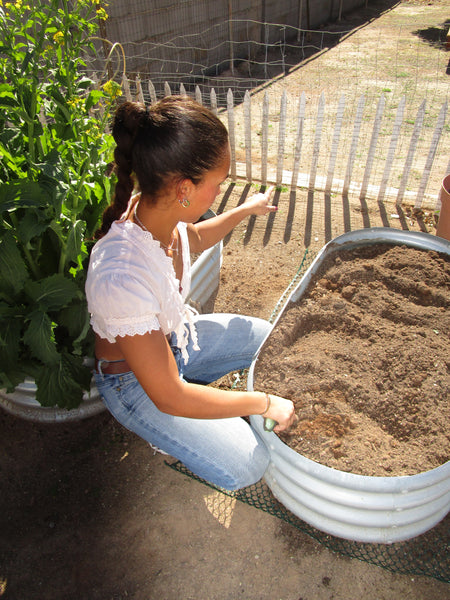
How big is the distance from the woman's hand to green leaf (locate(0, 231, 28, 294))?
1125 mm

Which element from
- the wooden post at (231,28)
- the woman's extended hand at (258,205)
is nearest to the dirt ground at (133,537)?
the woman's extended hand at (258,205)

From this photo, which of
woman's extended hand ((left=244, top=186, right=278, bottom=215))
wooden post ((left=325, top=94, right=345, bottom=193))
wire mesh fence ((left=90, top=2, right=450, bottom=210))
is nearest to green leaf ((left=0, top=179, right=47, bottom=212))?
woman's extended hand ((left=244, top=186, right=278, bottom=215))

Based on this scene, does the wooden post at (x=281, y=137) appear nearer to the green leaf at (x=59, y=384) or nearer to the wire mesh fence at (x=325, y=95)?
the wire mesh fence at (x=325, y=95)

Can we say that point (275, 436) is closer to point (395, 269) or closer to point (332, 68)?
point (395, 269)

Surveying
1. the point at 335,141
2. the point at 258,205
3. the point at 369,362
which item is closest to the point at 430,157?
the point at 335,141

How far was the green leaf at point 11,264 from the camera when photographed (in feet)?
5.54

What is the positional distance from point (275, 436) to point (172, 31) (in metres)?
7.87

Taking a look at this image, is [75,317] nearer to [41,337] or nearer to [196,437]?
[41,337]

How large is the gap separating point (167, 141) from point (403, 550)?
1813 millimetres

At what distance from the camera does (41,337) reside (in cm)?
176

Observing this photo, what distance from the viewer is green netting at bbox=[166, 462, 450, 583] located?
1676 mm

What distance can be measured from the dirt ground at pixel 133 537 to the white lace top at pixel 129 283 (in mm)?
970

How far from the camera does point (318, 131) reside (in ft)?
12.8

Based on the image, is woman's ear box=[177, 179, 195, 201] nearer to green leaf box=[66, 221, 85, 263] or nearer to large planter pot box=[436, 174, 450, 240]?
green leaf box=[66, 221, 85, 263]
